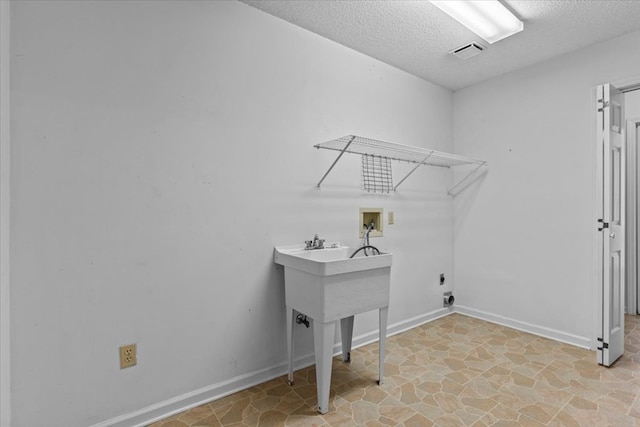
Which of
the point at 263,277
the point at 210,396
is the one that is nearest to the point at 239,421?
the point at 210,396

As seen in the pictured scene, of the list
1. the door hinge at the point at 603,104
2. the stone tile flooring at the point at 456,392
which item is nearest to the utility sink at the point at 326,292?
the stone tile flooring at the point at 456,392

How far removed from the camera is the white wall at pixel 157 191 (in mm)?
1472

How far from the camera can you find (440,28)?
2.34m

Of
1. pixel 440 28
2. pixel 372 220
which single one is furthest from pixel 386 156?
pixel 440 28

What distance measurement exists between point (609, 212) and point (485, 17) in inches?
62.0

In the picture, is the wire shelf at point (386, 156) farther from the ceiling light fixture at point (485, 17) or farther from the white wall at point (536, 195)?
the ceiling light fixture at point (485, 17)

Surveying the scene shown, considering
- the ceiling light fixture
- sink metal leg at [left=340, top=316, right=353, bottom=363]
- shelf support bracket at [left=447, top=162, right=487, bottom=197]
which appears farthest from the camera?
A: shelf support bracket at [left=447, top=162, right=487, bottom=197]

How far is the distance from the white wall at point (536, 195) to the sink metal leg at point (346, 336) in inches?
66.5

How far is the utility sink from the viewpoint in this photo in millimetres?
1797

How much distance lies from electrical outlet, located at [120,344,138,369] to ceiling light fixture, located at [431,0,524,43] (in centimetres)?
252

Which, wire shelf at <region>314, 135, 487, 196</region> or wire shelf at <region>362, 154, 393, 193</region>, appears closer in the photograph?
wire shelf at <region>314, 135, 487, 196</region>

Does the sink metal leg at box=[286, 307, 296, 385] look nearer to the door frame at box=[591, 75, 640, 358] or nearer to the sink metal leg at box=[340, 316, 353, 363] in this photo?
the sink metal leg at box=[340, 316, 353, 363]

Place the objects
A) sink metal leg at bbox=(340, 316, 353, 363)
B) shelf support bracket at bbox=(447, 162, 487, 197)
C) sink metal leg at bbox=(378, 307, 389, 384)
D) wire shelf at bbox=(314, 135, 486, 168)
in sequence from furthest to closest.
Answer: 1. shelf support bracket at bbox=(447, 162, 487, 197)
2. sink metal leg at bbox=(340, 316, 353, 363)
3. wire shelf at bbox=(314, 135, 486, 168)
4. sink metal leg at bbox=(378, 307, 389, 384)

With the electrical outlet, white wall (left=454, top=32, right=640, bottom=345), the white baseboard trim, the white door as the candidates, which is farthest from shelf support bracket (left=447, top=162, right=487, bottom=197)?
the electrical outlet
